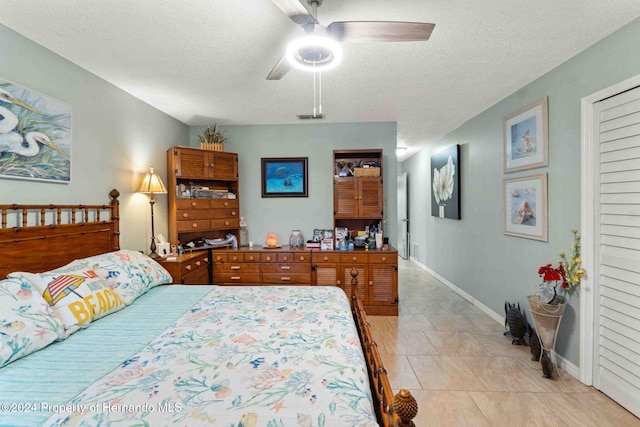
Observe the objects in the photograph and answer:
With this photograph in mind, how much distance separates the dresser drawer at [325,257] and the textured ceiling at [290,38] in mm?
1783

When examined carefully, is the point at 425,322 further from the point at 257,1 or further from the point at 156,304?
the point at 257,1

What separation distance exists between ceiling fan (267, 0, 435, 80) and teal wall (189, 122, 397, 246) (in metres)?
2.34

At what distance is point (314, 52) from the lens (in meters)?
1.72

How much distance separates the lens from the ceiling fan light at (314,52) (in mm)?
1549

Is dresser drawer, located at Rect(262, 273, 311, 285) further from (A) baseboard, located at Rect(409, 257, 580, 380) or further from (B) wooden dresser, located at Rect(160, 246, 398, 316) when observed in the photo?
(A) baseboard, located at Rect(409, 257, 580, 380)

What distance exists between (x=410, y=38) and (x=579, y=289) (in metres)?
2.29

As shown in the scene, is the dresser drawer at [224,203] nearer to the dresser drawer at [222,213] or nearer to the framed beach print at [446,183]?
the dresser drawer at [222,213]

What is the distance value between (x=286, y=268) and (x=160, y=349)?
229 centimetres

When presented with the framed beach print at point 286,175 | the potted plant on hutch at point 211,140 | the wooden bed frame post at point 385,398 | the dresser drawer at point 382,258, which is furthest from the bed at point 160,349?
the framed beach print at point 286,175

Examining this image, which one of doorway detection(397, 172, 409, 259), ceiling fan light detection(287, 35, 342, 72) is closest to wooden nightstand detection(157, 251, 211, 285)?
ceiling fan light detection(287, 35, 342, 72)

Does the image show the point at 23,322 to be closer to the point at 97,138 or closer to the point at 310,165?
the point at 97,138

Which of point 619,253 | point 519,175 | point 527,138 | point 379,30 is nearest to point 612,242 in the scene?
point 619,253

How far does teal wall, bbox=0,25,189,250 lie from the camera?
77.8 inches

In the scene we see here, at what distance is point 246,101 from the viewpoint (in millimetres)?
3234
